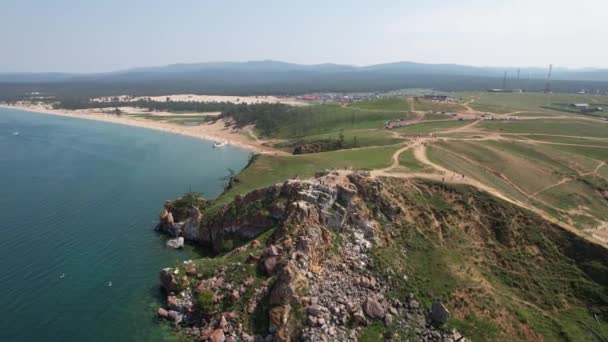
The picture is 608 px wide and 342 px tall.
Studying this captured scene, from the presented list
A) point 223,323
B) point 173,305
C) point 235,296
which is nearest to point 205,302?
point 235,296

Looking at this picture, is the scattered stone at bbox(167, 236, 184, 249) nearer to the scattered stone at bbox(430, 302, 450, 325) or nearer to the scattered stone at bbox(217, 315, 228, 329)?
the scattered stone at bbox(217, 315, 228, 329)

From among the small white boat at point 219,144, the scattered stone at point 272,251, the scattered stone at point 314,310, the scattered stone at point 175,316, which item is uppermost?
→ the scattered stone at point 272,251

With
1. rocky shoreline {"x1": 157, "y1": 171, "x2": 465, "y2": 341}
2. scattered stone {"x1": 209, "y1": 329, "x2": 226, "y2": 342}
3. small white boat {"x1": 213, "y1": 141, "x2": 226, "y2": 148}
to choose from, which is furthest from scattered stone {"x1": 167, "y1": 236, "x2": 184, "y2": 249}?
small white boat {"x1": 213, "y1": 141, "x2": 226, "y2": 148}

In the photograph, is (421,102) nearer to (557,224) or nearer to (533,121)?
(533,121)

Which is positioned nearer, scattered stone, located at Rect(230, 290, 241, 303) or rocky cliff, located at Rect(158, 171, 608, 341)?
rocky cliff, located at Rect(158, 171, 608, 341)

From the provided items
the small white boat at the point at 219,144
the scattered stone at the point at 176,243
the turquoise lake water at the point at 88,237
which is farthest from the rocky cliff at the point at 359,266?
the small white boat at the point at 219,144

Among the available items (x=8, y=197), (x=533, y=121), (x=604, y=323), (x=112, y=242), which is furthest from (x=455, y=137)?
(x=8, y=197)

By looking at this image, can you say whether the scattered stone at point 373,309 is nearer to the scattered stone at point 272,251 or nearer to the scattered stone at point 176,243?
the scattered stone at point 272,251
